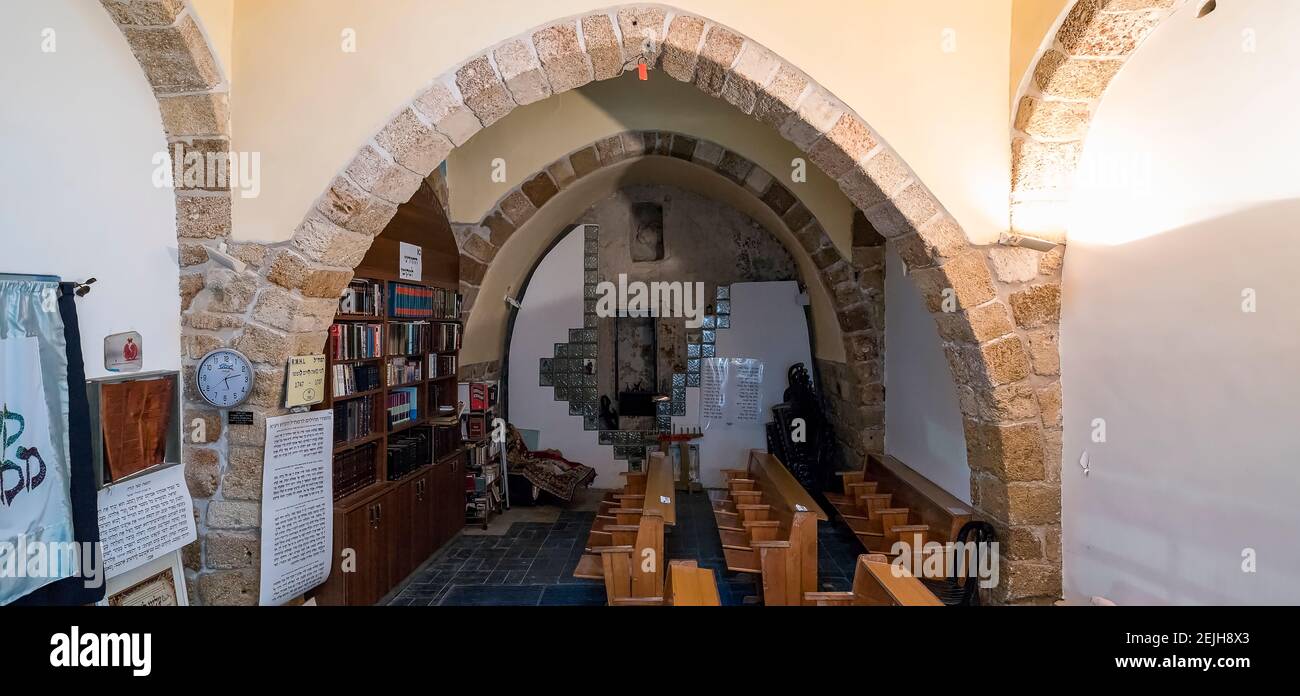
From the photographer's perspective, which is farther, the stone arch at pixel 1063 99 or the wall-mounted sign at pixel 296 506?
the wall-mounted sign at pixel 296 506

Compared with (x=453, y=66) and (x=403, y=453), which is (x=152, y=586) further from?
(x=453, y=66)

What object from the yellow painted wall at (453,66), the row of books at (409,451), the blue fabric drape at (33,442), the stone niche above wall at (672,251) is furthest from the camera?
the stone niche above wall at (672,251)

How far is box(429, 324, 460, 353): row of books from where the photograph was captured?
5.20 m

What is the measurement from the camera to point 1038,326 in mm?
3229

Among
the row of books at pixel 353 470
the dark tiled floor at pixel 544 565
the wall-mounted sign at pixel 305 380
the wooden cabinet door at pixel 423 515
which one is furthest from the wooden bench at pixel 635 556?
the wall-mounted sign at pixel 305 380

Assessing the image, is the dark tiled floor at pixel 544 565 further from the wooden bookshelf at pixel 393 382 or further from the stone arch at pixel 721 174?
the stone arch at pixel 721 174

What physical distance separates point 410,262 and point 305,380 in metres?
1.53

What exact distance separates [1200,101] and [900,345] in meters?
2.87

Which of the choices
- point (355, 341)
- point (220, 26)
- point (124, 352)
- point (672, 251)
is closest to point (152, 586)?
point (124, 352)

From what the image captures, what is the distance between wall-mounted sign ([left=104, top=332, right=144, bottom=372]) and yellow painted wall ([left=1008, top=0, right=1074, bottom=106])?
4124mm

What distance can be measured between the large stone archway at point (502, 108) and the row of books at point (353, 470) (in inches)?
27.5

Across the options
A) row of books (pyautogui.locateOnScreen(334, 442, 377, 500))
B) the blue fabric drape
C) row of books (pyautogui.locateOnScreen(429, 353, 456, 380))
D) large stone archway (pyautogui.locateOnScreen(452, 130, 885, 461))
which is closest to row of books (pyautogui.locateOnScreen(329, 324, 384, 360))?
row of books (pyautogui.locateOnScreen(334, 442, 377, 500))

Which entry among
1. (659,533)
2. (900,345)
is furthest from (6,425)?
(900,345)

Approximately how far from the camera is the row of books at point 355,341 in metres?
3.80
